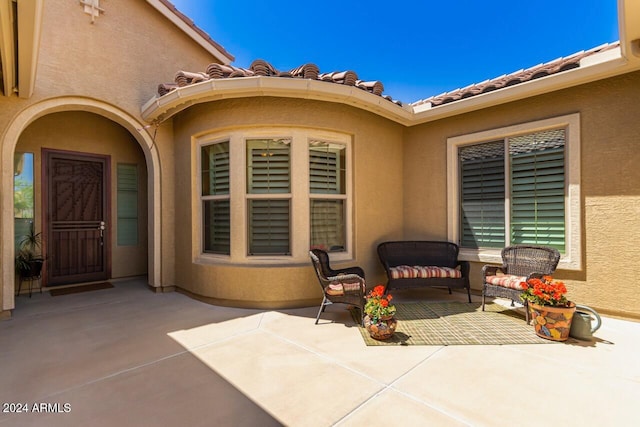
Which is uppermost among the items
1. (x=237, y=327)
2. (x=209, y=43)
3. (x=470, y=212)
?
(x=209, y=43)

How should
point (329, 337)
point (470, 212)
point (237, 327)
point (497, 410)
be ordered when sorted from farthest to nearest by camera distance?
point (470, 212) → point (237, 327) → point (329, 337) → point (497, 410)

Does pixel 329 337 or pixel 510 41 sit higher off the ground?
pixel 510 41

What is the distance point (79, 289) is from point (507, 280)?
8.12m

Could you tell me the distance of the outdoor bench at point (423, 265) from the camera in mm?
5172

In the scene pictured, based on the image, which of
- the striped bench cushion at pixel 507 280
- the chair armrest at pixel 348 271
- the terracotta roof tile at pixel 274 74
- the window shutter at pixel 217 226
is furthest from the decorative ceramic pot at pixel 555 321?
the window shutter at pixel 217 226

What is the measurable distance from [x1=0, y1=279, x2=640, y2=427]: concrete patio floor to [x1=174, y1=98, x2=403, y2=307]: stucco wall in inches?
31.9

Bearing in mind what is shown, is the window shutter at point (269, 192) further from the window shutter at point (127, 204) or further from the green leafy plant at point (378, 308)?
the window shutter at point (127, 204)

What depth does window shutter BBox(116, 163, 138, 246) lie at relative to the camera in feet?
23.4

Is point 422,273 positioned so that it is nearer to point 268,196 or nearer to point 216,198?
point 268,196

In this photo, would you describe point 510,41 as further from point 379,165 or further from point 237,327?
point 237,327

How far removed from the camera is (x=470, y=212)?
588cm

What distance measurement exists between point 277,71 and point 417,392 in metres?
4.57

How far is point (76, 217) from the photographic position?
657 centimetres

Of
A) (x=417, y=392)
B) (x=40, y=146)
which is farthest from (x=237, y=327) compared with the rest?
(x=40, y=146)
